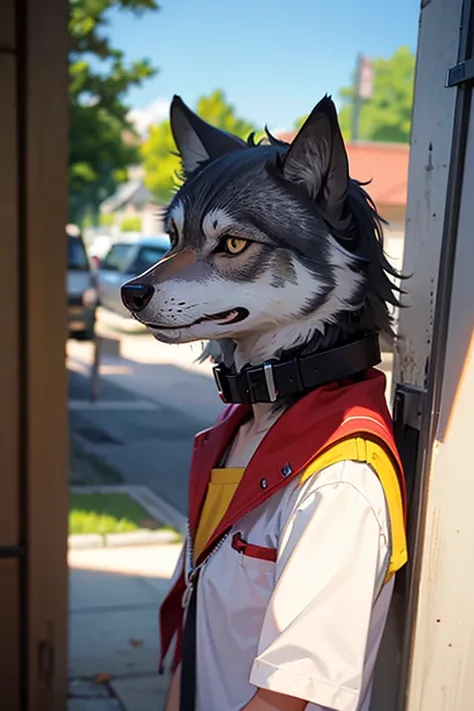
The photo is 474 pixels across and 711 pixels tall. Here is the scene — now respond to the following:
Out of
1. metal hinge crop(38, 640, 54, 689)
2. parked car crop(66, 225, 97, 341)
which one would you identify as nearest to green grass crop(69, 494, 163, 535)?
metal hinge crop(38, 640, 54, 689)

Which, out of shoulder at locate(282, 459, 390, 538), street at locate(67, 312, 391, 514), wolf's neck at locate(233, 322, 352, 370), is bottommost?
street at locate(67, 312, 391, 514)

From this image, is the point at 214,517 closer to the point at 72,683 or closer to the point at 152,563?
the point at 72,683

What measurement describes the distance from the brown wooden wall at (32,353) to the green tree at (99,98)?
6.73m

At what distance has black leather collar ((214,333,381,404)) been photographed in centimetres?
137

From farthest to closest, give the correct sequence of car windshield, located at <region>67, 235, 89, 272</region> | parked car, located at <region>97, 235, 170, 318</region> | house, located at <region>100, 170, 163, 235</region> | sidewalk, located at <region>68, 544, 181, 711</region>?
house, located at <region>100, 170, 163, 235</region>, car windshield, located at <region>67, 235, 89, 272</region>, parked car, located at <region>97, 235, 170, 318</region>, sidewalk, located at <region>68, 544, 181, 711</region>

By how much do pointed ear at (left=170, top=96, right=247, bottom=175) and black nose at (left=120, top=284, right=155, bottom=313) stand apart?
30cm

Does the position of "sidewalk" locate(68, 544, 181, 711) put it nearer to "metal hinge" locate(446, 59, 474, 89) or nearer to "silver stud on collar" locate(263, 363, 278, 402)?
"silver stud on collar" locate(263, 363, 278, 402)

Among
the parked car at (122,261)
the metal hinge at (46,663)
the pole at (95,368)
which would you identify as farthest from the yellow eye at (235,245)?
the pole at (95,368)

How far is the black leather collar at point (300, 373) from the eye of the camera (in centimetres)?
137

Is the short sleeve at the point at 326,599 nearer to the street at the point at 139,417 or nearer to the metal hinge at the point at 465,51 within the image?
the metal hinge at the point at 465,51

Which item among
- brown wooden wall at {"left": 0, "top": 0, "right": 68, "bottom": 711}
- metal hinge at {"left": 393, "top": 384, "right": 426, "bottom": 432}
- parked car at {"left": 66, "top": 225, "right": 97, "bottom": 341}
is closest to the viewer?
metal hinge at {"left": 393, "top": 384, "right": 426, "bottom": 432}

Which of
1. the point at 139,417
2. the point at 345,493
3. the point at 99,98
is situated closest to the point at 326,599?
the point at 345,493

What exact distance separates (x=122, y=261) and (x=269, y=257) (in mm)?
8864

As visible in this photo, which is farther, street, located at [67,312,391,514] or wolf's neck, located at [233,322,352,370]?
street, located at [67,312,391,514]
